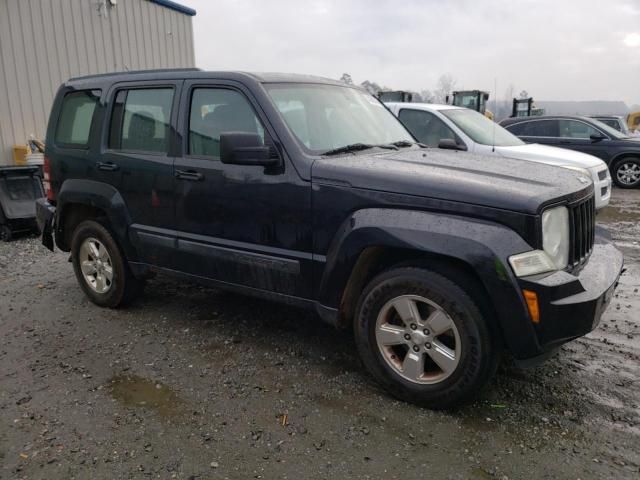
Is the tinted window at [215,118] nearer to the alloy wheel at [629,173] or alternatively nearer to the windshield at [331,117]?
the windshield at [331,117]

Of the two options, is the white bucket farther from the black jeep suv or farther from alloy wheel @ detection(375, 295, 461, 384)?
alloy wheel @ detection(375, 295, 461, 384)

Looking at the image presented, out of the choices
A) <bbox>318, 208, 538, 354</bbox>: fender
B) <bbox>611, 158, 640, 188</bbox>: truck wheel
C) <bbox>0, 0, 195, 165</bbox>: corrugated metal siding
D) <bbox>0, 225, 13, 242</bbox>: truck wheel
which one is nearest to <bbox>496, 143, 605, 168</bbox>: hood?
<bbox>611, 158, 640, 188</bbox>: truck wheel

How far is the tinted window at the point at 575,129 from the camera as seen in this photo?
11.9 m

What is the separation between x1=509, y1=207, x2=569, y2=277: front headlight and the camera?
2681 mm

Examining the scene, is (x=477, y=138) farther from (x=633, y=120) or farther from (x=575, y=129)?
(x=633, y=120)

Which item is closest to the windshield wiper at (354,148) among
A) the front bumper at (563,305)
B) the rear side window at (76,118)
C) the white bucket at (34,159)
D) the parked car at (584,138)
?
the front bumper at (563,305)

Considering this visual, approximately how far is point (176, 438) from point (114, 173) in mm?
2400

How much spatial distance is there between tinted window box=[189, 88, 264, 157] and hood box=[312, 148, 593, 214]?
718mm

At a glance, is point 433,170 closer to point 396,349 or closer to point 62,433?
point 396,349

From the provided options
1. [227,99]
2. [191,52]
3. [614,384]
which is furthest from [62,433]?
[191,52]

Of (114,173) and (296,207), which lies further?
(114,173)

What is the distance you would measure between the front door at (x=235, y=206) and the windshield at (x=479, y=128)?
16.3 feet

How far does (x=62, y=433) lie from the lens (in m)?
2.87

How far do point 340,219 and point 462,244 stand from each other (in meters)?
0.78
